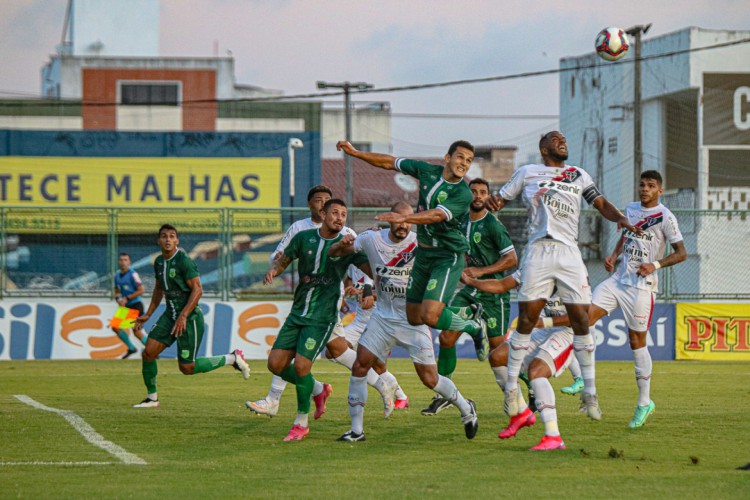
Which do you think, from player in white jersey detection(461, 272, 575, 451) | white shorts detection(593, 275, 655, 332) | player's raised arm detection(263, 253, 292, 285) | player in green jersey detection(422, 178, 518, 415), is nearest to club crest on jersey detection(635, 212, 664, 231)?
white shorts detection(593, 275, 655, 332)

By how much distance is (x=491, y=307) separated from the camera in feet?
40.3

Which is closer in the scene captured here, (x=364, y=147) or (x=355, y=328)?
(x=355, y=328)

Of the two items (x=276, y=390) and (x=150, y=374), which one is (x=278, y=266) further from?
(x=150, y=374)

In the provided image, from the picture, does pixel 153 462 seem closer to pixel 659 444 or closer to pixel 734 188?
pixel 659 444

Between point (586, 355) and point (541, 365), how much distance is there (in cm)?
125

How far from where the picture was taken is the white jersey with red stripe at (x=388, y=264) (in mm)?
10289

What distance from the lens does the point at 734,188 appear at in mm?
45469

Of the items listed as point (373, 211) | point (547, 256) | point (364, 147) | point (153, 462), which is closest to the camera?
point (153, 462)

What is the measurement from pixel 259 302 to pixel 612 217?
14.2m

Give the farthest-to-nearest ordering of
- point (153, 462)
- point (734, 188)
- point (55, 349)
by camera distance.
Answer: point (734, 188)
point (55, 349)
point (153, 462)

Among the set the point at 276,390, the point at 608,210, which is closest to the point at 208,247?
the point at 276,390

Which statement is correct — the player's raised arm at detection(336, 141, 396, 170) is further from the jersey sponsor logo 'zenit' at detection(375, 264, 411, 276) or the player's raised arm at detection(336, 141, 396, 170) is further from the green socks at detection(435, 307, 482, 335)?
the green socks at detection(435, 307, 482, 335)

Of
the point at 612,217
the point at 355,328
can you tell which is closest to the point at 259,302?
the point at 355,328

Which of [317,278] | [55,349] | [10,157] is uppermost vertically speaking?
[10,157]
